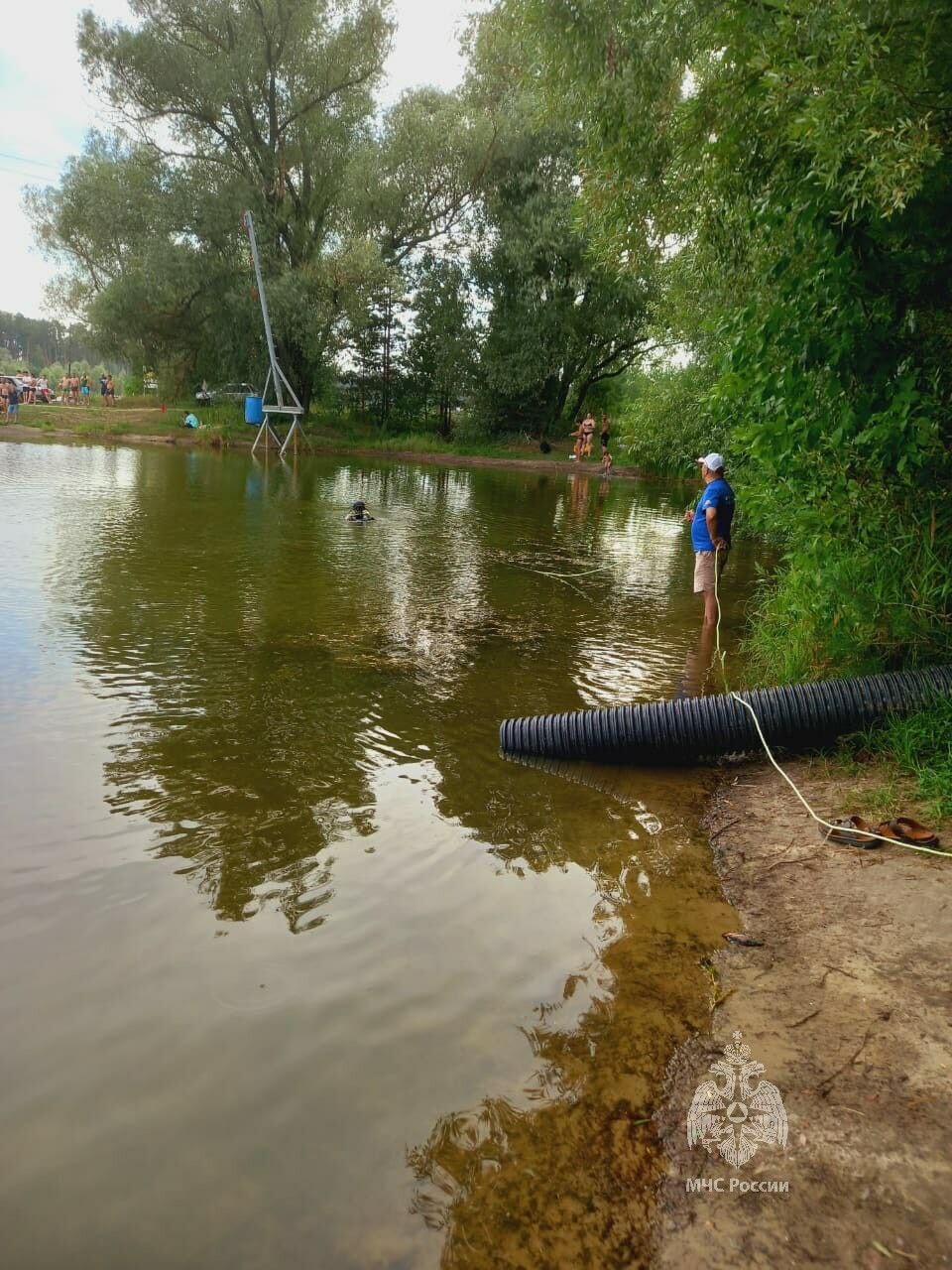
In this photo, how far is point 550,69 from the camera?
8227mm

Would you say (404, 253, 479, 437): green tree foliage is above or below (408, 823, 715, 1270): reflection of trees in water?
above

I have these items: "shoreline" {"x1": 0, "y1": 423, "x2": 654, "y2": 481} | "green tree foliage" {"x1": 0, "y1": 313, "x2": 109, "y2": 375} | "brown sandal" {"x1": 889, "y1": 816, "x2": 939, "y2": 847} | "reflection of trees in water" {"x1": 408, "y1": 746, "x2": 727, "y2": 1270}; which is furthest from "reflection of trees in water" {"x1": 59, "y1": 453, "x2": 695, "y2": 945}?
"green tree foliage" {"x1": 0, "y1": 313, "x2": 109, "y2": 375}

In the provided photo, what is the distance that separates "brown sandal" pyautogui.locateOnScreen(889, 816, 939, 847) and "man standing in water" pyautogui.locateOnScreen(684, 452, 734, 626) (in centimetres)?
507

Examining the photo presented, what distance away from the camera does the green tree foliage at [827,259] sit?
4609 mm

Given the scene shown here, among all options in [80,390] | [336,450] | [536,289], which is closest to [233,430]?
[336,450]

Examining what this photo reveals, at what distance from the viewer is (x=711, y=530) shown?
926 cm

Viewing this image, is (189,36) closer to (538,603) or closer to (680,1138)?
(538,603)

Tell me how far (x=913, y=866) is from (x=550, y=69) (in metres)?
8.27

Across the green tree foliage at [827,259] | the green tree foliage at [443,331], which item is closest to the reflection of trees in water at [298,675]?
the green tree foliage at [827,259]

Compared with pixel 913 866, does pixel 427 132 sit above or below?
above

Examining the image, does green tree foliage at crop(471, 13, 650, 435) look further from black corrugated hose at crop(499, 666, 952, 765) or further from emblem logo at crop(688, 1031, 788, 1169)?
emblem logo at crop(688, 1031, 788, 1169)

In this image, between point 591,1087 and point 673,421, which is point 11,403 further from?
point 591,1087

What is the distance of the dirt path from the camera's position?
2131mm

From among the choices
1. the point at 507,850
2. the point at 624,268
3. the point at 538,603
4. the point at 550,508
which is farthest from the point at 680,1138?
the point at 550,508
